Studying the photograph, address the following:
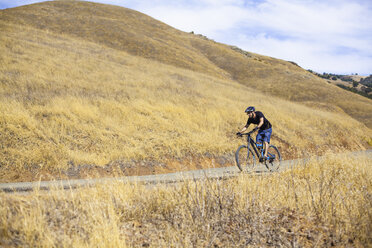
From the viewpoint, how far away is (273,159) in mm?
10500

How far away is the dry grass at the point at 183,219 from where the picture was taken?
3.12m

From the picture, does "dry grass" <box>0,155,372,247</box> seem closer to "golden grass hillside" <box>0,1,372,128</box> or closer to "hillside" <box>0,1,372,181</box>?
"hillside" <box>0,1,372,181</box>

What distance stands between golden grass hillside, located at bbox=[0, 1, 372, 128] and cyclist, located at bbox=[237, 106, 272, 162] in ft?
102

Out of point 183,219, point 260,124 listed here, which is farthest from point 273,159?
point 183,219

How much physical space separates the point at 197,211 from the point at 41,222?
221 centimetres

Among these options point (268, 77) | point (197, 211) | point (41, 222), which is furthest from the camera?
point (268, 77)

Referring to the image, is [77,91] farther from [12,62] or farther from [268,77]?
[268,77]

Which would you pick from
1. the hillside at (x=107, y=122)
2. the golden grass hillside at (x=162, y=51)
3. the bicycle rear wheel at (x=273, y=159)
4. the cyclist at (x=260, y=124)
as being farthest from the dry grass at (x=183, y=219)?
the golden grass hillside at (x=162, y=51)

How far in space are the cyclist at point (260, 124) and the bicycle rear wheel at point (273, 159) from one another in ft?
1.46

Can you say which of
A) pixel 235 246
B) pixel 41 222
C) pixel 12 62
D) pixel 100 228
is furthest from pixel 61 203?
pixel 12 62

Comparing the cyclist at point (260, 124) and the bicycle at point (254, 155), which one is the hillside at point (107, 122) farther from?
the cyclist at point (260, 124)

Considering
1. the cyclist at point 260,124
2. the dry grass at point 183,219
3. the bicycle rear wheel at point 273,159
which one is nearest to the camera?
the dry grass at point 183,219

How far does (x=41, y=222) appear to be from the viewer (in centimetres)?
317

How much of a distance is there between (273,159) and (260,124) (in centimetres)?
190
